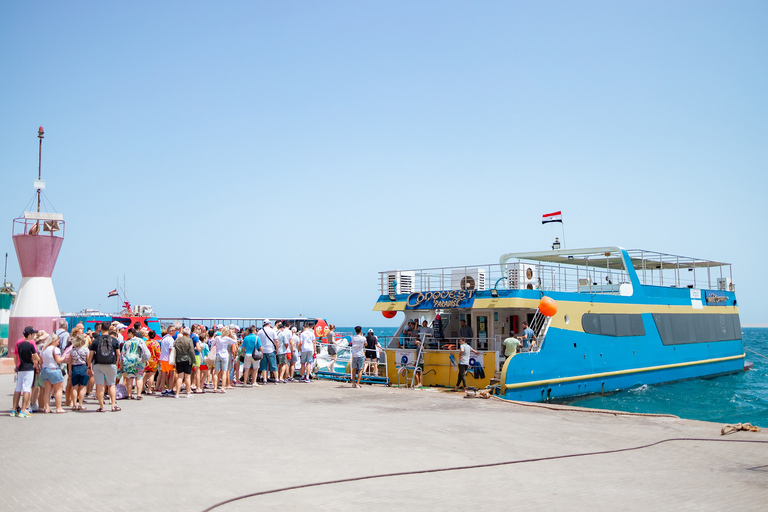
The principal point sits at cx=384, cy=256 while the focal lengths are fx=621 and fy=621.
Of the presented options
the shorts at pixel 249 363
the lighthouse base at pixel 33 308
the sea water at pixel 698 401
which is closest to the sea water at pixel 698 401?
the sea water at pixel 698 401

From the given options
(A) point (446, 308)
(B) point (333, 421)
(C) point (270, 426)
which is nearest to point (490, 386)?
(A) point (446, 308)

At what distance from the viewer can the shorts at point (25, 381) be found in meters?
11.3

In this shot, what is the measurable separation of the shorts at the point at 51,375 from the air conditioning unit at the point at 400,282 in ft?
36.1

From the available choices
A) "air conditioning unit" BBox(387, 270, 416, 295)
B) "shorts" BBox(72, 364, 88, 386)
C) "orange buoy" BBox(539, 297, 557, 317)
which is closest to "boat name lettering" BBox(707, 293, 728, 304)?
"orange buoy" BBox(539, 297, 557, 317)

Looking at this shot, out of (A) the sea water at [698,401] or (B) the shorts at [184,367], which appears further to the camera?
(A) the sea water at [698,401]

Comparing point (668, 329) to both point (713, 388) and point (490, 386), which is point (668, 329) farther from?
point (490, 386)

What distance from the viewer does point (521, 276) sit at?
1969 cm

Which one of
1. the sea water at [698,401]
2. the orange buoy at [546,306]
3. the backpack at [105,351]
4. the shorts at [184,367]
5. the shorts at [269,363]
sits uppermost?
the orange buoy at [546,306]

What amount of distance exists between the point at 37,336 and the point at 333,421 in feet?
20.1

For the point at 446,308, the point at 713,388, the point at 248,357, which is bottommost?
the point at 713,388

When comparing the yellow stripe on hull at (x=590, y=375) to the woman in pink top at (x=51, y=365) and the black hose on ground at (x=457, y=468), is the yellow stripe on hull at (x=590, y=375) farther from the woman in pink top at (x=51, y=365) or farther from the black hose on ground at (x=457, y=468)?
the woman in pink top at (x=51, y=365)

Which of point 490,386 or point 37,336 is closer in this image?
point 37,336

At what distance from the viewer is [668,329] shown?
2577 centimetres

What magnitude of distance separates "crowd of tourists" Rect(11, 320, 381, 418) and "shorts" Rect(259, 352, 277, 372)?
3 cm
